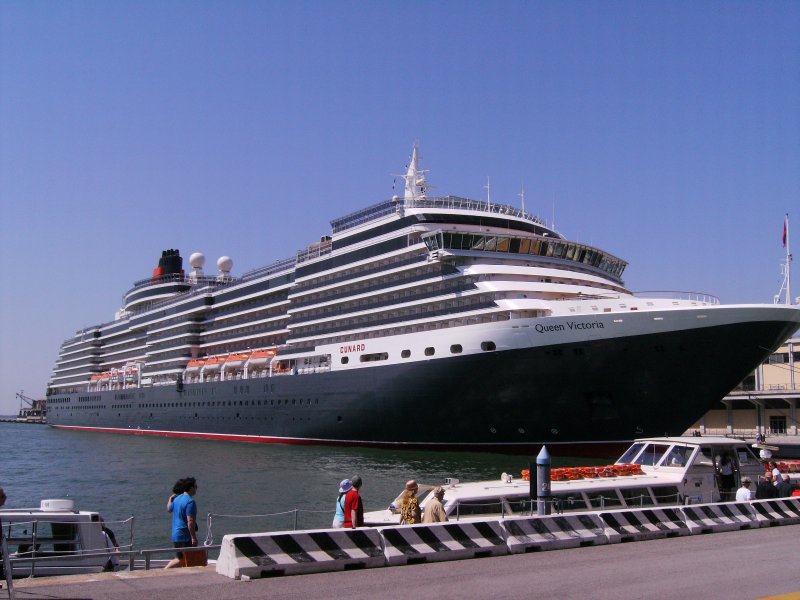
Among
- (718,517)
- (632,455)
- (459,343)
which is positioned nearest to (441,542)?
(718,517)

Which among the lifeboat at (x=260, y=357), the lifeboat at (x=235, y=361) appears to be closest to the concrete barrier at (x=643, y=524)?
the lifeboat at (x=260, y=357)

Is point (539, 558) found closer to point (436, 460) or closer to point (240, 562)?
point (240, 562)

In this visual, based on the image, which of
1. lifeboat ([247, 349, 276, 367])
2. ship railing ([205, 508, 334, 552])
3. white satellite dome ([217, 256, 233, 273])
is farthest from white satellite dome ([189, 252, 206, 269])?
ship railing ([205, 508, 334, 552])

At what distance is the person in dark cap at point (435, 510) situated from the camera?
11.3 meters

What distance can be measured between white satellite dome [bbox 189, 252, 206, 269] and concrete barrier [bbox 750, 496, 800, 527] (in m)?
66.4

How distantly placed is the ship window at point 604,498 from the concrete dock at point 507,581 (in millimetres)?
3298

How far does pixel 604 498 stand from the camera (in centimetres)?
1430

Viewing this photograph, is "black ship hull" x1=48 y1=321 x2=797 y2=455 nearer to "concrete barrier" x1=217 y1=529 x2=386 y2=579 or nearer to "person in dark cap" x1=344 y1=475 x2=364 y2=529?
"person in dark cap" x1=344 y1=475 x2=364 y2=529

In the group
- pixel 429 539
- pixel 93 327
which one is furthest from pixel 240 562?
pixel 93 327

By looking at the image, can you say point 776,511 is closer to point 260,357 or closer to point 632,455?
point 632,455

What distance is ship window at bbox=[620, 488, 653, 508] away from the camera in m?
14.4

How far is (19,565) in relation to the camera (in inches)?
450

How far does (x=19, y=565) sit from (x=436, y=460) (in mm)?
21882

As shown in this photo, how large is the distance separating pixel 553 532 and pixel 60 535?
27.5 ft
